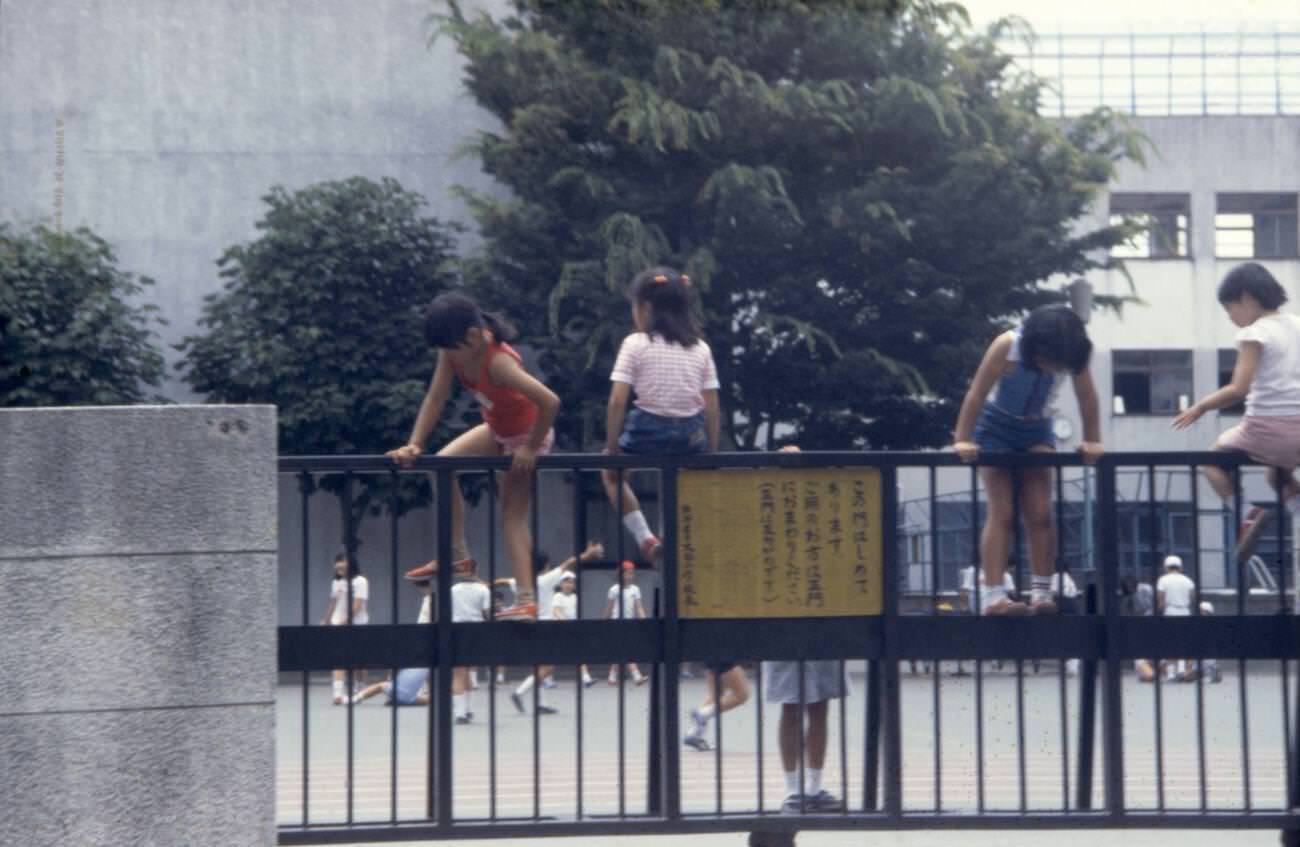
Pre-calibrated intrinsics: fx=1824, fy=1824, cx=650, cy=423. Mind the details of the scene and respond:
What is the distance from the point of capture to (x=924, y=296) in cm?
2541

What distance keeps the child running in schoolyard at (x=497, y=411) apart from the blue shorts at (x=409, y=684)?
1.10ft

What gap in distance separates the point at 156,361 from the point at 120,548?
2324 cm

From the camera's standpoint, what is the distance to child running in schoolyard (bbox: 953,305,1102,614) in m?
6.29

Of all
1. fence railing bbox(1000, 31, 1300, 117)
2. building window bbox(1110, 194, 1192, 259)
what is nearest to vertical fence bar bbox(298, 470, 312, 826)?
building window bbox(1110, 194, 1192, 259)

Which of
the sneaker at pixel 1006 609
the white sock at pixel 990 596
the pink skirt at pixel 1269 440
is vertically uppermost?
the pink skirt at pixel 1269 440

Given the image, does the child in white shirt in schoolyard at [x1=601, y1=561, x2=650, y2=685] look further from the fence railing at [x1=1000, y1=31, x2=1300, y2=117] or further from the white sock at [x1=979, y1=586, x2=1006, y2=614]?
the fence railing at [x1=1000, y1=31, x2=1300, y2=117]

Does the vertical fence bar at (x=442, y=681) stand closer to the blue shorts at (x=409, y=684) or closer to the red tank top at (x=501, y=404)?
the blue shorts at (x=409, y=684)

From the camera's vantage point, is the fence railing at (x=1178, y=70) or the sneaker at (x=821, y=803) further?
the fence railing at (x=1178, y=70)

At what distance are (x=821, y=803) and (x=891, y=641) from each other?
2.09 ft

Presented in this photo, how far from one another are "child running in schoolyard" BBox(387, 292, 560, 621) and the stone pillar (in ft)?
3.24

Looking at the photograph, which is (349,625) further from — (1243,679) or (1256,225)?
(1256,225)

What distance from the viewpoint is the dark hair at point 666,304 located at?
24.0ft

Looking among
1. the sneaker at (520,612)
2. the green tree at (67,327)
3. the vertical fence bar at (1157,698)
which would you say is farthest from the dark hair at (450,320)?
the green tree at (67,327)

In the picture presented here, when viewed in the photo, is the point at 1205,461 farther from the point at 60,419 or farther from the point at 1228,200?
the point at 1228,200
